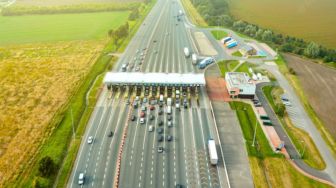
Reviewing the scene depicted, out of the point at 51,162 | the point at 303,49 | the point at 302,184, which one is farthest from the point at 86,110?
the point at 303,49

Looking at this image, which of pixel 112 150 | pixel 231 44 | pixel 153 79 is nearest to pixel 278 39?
pixel 231 44

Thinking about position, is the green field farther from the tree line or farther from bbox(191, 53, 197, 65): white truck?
bbox(191, 53, 197, 65): white truck

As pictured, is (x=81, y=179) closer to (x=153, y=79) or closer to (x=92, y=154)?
(x=92, y=154)

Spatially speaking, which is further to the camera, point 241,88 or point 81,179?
point 241,88

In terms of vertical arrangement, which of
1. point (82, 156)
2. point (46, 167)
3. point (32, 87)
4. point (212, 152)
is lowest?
point (82, 156)

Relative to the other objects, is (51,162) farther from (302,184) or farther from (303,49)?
(303,49)

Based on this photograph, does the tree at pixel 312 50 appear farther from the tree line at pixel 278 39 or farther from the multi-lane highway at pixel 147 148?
the multi-lane highway at pixel 147 148

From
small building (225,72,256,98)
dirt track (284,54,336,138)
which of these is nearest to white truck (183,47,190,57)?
small building (225,72,256,98)
